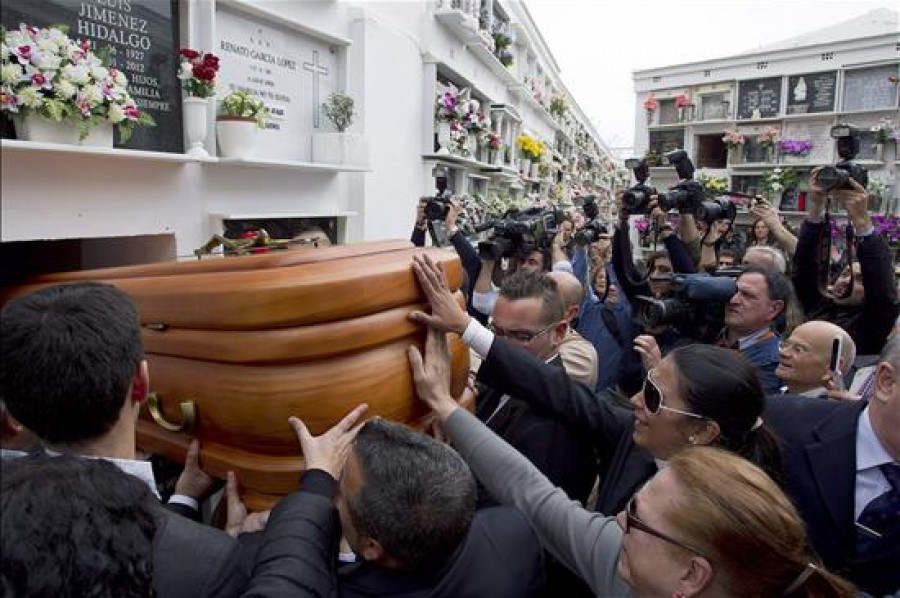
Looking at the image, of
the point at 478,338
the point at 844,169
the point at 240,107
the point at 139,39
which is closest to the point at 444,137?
the point at 240,107

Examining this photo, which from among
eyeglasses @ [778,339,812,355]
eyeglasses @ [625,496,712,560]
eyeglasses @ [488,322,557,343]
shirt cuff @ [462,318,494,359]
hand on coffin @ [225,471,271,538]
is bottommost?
hand on coffin @ [225,471,271,538]

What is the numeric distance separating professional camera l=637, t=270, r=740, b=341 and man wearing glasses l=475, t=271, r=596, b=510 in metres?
0.55

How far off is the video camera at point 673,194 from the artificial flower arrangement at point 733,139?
1078 centimetres

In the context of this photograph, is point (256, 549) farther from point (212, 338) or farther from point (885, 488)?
point (885, 488)

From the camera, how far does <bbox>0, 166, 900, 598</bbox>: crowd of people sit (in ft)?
2.47

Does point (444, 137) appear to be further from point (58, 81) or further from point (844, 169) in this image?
point (58, 81)

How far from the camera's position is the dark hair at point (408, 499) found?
1.16 m

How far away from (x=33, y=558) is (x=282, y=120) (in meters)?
3.96

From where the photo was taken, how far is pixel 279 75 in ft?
13.7

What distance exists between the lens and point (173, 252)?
3.13 m

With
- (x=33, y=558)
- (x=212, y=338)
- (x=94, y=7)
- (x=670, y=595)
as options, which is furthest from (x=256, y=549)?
(x=94, y=7)

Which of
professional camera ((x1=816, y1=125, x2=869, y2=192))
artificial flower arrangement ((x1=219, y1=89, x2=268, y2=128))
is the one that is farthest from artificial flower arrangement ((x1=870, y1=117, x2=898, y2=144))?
artificial flower arrangement ((x1=219, y1=89, x2=268, y2=128))

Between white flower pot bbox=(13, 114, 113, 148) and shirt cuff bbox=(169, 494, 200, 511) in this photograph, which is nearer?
shirt cuff bbox=(169, 494, 200, 511)

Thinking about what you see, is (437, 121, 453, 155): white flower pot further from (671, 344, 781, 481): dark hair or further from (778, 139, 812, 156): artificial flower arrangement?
(778, 139, 812, 156): artificial flower arrangement
